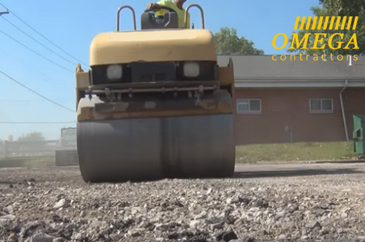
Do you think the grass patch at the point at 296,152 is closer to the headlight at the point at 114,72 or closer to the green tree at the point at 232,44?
the headlight at the point at 114,72

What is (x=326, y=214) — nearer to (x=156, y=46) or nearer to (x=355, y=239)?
(x=355, y=239)

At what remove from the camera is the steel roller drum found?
29.0 ft

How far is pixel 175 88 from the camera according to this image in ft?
29.1

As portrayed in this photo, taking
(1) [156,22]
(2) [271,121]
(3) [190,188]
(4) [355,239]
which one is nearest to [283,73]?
(2) [271,121]

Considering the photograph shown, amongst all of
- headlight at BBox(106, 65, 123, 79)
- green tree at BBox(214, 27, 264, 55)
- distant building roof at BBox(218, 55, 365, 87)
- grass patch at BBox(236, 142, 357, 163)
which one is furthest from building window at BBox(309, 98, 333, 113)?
green tree at BBox(214, 27, 264, 55)

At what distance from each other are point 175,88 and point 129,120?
804mm

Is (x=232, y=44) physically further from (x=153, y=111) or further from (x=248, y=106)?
(x=153, y=111)

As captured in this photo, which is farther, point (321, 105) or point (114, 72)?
point (321, 105)

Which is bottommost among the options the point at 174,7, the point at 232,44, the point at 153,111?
the point at 153,111

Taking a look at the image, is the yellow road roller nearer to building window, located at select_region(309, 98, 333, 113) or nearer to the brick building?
the brick building

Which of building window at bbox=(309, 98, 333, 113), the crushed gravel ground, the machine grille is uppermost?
building window at bbox=(309, 98, 333, 113)

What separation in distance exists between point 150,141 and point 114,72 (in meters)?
1.12

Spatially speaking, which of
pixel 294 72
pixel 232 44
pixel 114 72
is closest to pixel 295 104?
pixel 294 72

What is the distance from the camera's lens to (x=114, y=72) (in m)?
8.86
